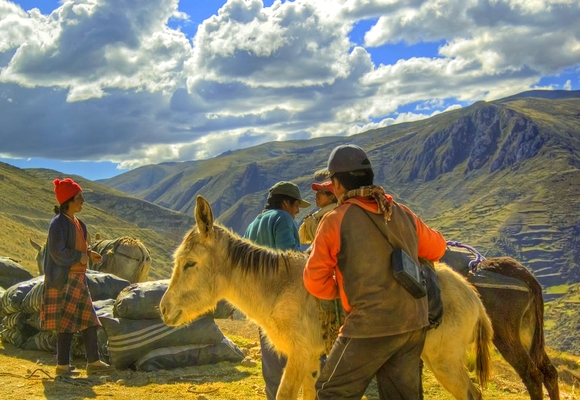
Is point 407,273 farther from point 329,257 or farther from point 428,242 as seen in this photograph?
point 428,242

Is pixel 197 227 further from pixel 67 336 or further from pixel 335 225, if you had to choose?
pixel 67 336

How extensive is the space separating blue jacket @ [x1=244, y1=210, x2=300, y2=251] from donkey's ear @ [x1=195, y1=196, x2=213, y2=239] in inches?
38.2

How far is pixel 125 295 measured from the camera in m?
9.12

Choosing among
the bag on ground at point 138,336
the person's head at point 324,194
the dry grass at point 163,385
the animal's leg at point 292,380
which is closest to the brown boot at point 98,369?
the dry grass at point 163,385

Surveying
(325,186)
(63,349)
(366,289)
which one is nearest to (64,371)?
(63,349)

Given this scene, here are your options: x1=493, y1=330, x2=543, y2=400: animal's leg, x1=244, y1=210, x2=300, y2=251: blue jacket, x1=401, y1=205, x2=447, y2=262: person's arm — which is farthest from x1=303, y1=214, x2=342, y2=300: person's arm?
x1=493, y1=330, x2=543, y2=400: animal's leg

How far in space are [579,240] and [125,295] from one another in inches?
7503

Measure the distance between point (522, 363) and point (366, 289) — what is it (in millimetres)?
4802

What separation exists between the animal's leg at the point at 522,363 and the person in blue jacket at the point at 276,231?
139 inches

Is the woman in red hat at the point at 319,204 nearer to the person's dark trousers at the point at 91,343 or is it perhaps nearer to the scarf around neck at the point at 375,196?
the scarf around neck at the point at 375,196

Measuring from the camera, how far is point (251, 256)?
511cm

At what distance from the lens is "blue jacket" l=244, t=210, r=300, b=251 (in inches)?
231

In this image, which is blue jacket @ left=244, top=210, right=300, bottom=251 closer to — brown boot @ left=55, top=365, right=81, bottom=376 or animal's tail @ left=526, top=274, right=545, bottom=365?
animal's tail @ left=526, top=274, right=545, bottom=365

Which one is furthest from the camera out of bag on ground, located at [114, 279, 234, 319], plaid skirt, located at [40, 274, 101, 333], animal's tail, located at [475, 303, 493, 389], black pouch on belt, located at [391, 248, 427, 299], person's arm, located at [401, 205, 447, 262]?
bag on ground, located at [114, 279, 234, 319]
